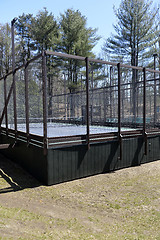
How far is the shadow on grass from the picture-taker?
174 inches

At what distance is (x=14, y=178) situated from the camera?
5.03 m

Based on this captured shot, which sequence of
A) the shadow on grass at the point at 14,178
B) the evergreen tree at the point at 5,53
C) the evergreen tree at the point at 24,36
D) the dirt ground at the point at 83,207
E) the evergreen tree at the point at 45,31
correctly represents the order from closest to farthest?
the dirt ground at the point at 83,207, the shadow on grass at the point at 14,178, the evergreen tree at the point at 45,31, the evergreen tree at the point at 5,53, the evergreen tree at the point at 24,36

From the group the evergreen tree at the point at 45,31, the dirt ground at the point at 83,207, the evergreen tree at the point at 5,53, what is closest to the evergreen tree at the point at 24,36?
the evergreen tree at the point at 5,53

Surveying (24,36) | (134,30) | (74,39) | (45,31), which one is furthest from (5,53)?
(134,30)

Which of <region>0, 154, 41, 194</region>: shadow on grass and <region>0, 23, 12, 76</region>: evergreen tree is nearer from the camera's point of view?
<region>0, 154, 41, 194</region>: shadow on grass

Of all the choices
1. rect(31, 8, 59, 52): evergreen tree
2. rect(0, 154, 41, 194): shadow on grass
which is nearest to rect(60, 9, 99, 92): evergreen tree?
rect(31, 8, 59, 52): evergreen tree

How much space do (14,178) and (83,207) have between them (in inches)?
86.3

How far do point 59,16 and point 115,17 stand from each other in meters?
4.98

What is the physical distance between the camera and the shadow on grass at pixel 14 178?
174 inches

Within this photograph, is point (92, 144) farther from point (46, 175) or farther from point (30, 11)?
point (30, 11)

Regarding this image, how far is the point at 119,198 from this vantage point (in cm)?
392

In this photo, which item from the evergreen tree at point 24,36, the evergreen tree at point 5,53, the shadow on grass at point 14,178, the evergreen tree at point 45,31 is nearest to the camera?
the shadow on grass at point 14,178

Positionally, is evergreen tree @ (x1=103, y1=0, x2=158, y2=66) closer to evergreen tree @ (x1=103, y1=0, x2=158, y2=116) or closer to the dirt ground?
evergreen tree @ (x1=103, y1=0, x2=158, y2=116)

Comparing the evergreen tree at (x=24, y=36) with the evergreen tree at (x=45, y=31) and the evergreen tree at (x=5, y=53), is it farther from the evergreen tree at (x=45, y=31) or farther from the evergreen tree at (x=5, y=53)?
the evergreen tree at (x=45, y=31)
